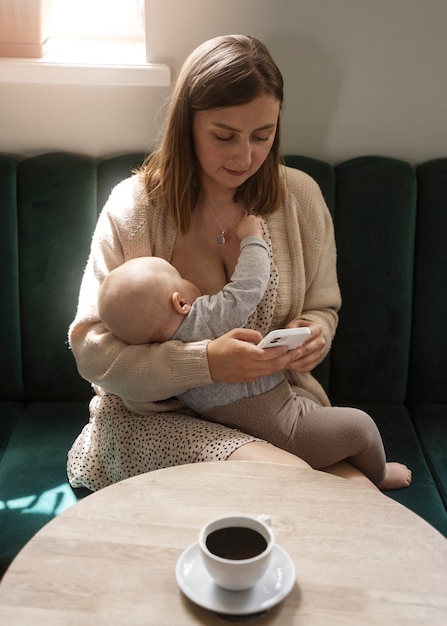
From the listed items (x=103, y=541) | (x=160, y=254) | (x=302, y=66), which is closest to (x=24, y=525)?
(x=103, y=541)

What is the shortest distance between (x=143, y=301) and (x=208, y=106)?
0.44m

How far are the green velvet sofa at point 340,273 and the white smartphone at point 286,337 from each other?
0.58 m

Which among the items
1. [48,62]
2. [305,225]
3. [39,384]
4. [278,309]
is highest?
[48,62]

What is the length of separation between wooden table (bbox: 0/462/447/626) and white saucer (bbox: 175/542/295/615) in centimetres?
2

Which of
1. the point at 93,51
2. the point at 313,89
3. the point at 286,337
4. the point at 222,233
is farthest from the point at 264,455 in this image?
the point at 93,51

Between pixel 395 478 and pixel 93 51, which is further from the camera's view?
pixel 93 51

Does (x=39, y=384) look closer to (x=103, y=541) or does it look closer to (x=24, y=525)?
(x=24, y=525)

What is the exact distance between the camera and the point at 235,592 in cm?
106

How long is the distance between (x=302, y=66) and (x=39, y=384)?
3.63 feet

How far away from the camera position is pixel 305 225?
193cm

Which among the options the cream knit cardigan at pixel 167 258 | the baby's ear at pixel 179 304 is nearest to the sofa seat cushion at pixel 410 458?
the cream knit cardigan at pixel 167 258

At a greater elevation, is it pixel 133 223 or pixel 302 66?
pixel 302 66

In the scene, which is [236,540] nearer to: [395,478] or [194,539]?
[194,539]

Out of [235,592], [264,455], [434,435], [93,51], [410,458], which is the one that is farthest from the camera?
[93,51]
